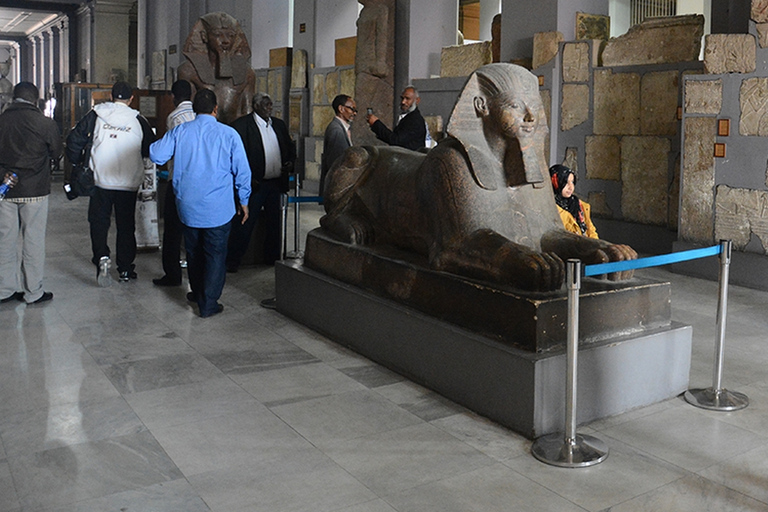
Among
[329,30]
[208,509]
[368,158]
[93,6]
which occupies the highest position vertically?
[93,6]

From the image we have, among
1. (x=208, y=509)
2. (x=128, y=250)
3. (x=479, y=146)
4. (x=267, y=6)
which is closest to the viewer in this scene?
(x=208, y=509)

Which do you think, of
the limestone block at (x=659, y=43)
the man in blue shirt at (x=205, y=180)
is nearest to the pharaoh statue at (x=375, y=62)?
the limestone block at (x=659, y=43)

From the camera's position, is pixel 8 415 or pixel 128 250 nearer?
pixel 8 415

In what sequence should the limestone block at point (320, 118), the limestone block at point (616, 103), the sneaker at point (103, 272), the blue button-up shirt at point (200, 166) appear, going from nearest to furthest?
the blue button-up shirt at point (200, 166)
the sneaker at point (103, 272)
the limestone block at point (616, 103)
the limestone block at point (320, 118)

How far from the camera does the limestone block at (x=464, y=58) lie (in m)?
10.6

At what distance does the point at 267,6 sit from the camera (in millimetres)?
17094

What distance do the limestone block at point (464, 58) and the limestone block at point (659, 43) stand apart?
7.55 ft

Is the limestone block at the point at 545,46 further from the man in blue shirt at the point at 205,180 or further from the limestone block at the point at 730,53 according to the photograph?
the man in blue shirt at the point at 205,180

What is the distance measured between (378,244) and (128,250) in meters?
2.64

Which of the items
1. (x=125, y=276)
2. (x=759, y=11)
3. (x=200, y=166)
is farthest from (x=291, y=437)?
(x=759, y=11)

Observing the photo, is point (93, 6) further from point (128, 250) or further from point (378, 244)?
point (378, 244)

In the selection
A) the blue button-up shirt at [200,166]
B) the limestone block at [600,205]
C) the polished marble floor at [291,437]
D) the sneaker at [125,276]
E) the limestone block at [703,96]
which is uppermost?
the limestone block at [703,96]

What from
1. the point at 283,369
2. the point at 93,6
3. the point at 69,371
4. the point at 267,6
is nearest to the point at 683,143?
A: the point at 283,369

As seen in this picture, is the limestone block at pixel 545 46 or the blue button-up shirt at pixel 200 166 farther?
the limestone block at pixel 545 46
